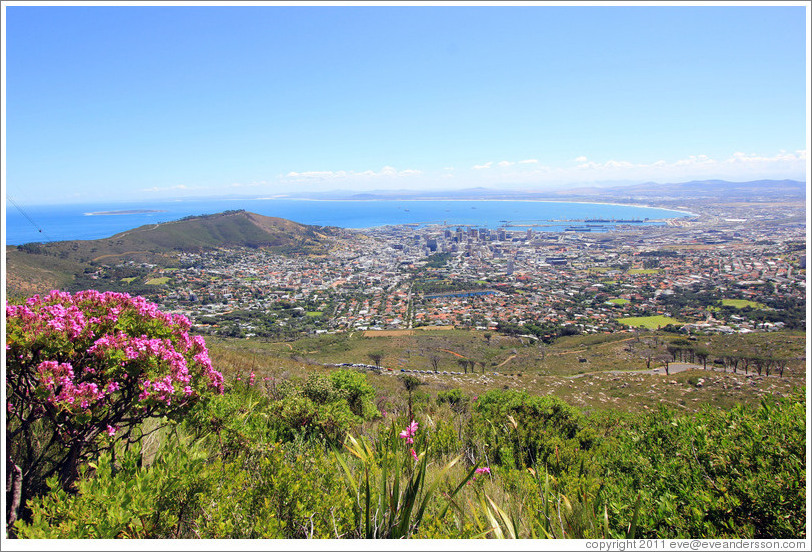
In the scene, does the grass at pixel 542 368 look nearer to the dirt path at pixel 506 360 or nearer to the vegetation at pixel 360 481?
the dirt path at pixel 506 360

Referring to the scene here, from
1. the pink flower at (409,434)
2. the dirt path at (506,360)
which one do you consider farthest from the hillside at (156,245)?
the dirt path at (506,360)

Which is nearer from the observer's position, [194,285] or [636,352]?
[636,352]

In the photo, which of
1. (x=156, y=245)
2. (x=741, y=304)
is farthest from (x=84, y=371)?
(x=156, y=245)

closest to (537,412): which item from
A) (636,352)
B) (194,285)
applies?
(636,352)

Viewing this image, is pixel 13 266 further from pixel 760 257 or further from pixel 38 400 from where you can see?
pixel 760 257

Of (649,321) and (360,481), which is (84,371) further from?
(649,321)

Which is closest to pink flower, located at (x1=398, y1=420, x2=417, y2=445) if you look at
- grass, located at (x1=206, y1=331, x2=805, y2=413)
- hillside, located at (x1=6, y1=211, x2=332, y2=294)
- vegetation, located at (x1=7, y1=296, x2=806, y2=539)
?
vegetation, located at (x1=7, y1=296, x2=806, y2=539)
